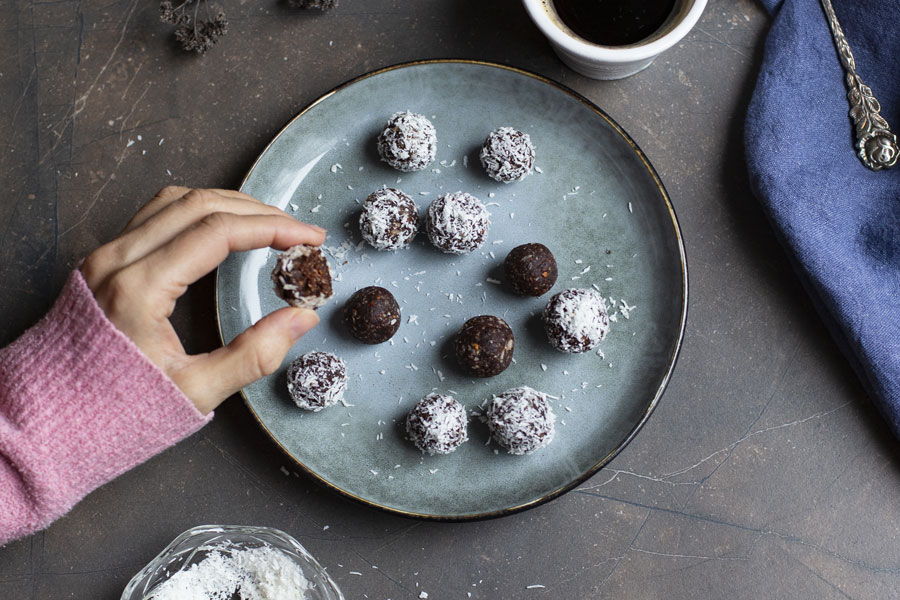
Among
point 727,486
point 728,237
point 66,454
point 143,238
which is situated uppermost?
point 143,238

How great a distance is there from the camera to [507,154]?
1.51 metres

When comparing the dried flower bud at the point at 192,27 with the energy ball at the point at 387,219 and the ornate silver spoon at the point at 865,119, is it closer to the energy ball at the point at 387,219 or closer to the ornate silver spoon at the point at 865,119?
the energy ball at the point at 387,219

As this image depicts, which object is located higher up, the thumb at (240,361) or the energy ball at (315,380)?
the thumb at (240,361)

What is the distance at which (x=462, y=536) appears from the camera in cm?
161

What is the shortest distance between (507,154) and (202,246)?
0.65m

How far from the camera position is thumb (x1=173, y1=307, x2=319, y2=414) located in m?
1.26

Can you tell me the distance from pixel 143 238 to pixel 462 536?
3.04 feet

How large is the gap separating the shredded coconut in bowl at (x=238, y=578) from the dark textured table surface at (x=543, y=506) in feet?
0.25

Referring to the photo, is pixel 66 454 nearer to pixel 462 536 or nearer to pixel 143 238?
pixel 143 238

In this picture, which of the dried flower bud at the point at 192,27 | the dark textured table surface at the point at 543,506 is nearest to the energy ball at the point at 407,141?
the dark textured table surface at the point at 543,506

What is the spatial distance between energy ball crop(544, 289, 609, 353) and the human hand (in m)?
0.50

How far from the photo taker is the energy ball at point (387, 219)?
149cm

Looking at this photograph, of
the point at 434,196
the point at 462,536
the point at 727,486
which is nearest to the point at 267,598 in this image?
the point at 462,536

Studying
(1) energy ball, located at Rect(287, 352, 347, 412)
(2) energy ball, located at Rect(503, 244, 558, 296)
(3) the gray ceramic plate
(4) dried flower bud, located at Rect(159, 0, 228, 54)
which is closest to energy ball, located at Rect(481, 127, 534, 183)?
(3) the gray ceramic plate
